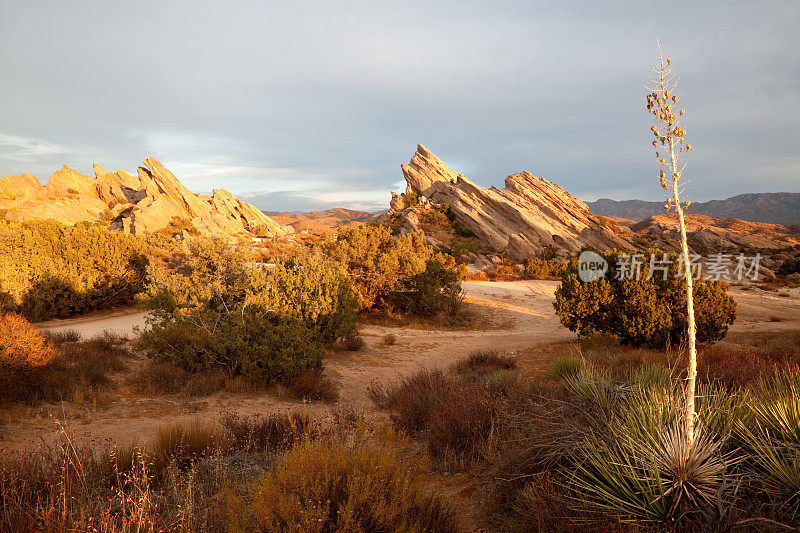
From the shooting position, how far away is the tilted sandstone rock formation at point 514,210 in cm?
3669

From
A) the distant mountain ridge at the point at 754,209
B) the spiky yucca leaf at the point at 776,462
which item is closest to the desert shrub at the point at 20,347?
the spiky yucca leaf at the point at 776,462

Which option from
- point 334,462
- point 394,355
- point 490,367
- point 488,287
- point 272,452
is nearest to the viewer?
point 334,462

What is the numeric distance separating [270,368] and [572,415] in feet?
19.6

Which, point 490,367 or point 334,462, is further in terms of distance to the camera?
point 490,367

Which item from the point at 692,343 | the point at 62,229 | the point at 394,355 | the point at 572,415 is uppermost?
the point at 62,229

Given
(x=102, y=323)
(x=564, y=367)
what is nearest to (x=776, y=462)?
(x=564, y=367)

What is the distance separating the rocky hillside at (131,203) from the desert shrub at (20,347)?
106ft

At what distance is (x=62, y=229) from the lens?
16.3m

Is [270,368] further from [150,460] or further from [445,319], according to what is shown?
[445,319]

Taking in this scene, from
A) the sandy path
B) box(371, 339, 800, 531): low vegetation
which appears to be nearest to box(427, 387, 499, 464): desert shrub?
box(371, 339, 800, 531): low vegetation

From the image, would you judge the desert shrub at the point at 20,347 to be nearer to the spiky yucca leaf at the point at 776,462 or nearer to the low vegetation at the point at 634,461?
the low vegetation at the point at 634,461

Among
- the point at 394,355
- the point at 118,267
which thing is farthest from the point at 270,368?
the point at 118,267

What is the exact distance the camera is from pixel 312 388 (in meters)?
7.95

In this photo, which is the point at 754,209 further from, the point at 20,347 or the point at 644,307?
the point at 20,347
